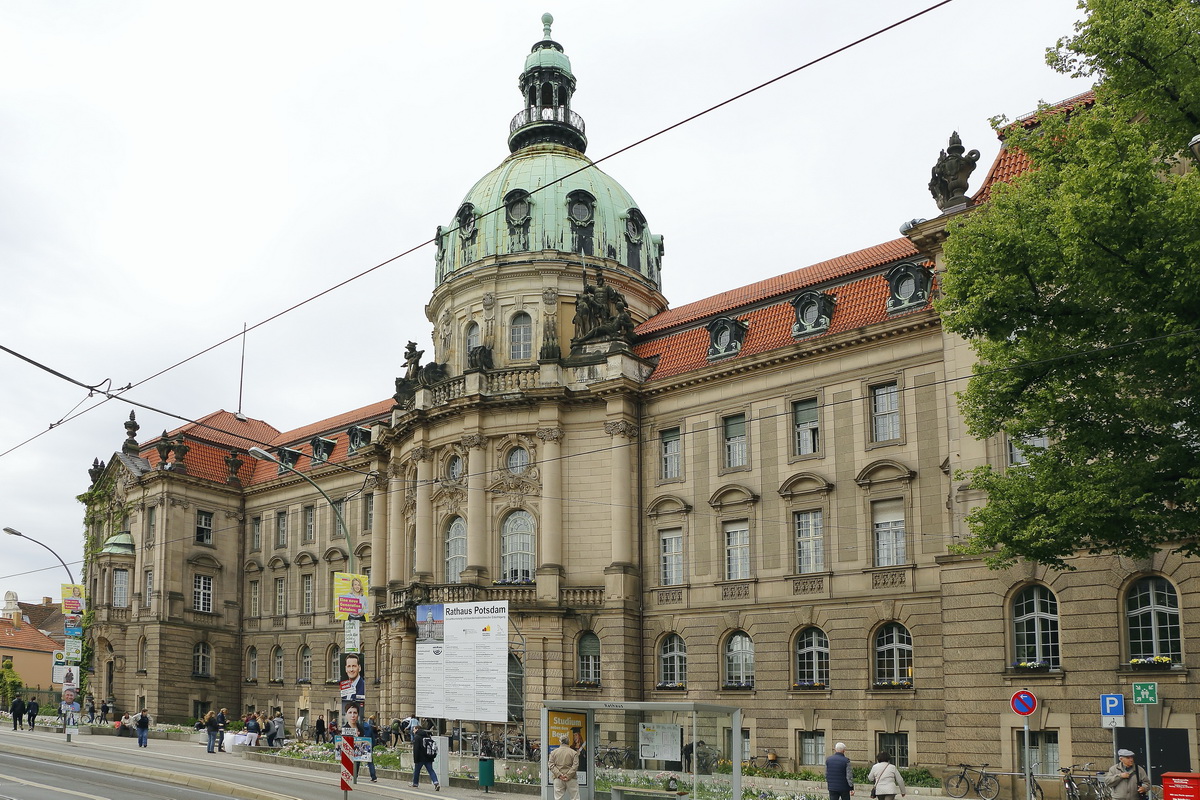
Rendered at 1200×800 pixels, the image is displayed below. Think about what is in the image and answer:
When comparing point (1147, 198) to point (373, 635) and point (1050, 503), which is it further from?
point (373, 635)

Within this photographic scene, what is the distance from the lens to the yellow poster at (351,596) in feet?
98.5

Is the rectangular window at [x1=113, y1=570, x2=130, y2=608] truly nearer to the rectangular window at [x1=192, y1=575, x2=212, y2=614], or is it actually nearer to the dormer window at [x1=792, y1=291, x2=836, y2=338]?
the rectangular window at [x1=192, y1=575, x2=212, y2=614]

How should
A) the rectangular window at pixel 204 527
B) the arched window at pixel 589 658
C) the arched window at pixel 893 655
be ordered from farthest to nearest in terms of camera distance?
the rectangular window at pixel 204 527 < the arched window at pixel 589 658 < the arched window at pixel 893 655

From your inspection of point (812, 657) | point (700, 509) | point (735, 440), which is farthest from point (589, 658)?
point (735, 440)

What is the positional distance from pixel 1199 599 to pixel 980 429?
8975mm

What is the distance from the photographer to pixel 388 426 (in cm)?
5494

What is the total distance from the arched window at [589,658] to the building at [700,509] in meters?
0.12

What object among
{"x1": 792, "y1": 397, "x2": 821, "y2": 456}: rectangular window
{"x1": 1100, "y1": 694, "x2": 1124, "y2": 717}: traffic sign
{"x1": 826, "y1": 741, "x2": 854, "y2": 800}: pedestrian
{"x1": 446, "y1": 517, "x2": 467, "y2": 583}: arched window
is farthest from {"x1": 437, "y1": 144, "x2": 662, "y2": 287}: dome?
{"x1": 1100, "y1": 694, "x2": 1124, "y2": 717}: traffic sign

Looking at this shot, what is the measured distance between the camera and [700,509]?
44.6 metres

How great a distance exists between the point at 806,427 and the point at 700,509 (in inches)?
201

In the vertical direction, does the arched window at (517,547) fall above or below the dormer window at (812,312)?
below

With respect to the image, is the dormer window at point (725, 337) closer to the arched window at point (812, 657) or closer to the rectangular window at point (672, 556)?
the rectangular window at point (672, 556)

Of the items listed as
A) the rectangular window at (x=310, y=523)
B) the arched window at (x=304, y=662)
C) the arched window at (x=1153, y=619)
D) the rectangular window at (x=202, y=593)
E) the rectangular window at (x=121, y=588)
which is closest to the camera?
the arched window at (x=1153, y=619)

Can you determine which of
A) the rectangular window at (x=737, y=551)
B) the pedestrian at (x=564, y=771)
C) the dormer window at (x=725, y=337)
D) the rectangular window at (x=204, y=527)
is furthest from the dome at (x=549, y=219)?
Answer: the pedestrian at (x=564, y=771)
